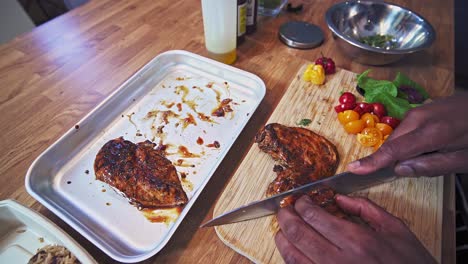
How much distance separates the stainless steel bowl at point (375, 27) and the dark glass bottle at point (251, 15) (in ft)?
1.47

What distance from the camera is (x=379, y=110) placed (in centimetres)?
125

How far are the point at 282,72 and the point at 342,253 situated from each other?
112 cm

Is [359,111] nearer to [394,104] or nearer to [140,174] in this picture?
[394,104]

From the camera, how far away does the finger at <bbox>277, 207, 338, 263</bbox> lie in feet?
2.32

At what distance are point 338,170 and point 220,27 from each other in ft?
3.06

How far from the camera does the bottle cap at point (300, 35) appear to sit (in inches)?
68.6

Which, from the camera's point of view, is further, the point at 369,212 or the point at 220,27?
the point at 220,27

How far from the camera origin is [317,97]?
1362 millimetres

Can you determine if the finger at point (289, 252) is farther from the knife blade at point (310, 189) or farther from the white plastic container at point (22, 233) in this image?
the white plastic container at point (22, 233)

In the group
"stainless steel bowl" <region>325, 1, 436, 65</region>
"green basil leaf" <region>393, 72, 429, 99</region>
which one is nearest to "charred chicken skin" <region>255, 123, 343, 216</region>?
"green basil leaf" <region>393, 72, 429, 99</region>

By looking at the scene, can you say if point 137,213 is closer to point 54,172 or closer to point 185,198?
point 185,198

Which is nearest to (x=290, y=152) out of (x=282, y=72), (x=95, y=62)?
(x=282, y=72)

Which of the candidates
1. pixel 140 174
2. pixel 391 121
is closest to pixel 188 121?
pixel 140 174

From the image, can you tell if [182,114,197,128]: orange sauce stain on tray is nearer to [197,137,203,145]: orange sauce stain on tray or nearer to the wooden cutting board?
[197,137,203,145]: orange sauce stain on tray
